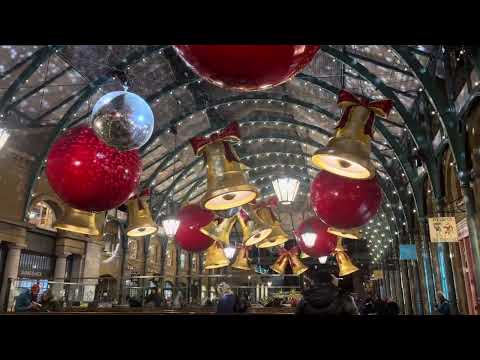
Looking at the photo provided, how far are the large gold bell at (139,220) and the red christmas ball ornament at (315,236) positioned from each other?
1.51 metres

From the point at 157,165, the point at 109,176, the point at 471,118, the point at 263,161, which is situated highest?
the point at 263,161

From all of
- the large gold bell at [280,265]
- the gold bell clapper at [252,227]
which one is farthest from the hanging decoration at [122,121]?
the large gold bell at [280,265]

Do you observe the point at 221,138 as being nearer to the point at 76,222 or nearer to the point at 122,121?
the point at 122,121

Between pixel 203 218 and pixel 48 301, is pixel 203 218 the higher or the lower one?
the higher one

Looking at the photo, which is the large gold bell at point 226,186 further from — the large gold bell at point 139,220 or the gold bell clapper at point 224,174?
the large gold bell at point 139,220

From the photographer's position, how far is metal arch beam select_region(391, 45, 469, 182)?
9383 millimetres

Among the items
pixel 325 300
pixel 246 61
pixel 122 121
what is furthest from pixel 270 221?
pixel 246 61

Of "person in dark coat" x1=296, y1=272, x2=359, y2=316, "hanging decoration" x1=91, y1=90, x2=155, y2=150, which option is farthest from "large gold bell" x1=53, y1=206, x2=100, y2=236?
"person in dark coat" x1=296, y1=272, x2=359, y2=316

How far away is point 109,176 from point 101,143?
20cm

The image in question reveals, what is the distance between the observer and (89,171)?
197 centimetres

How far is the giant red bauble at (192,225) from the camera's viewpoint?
3.60 m
